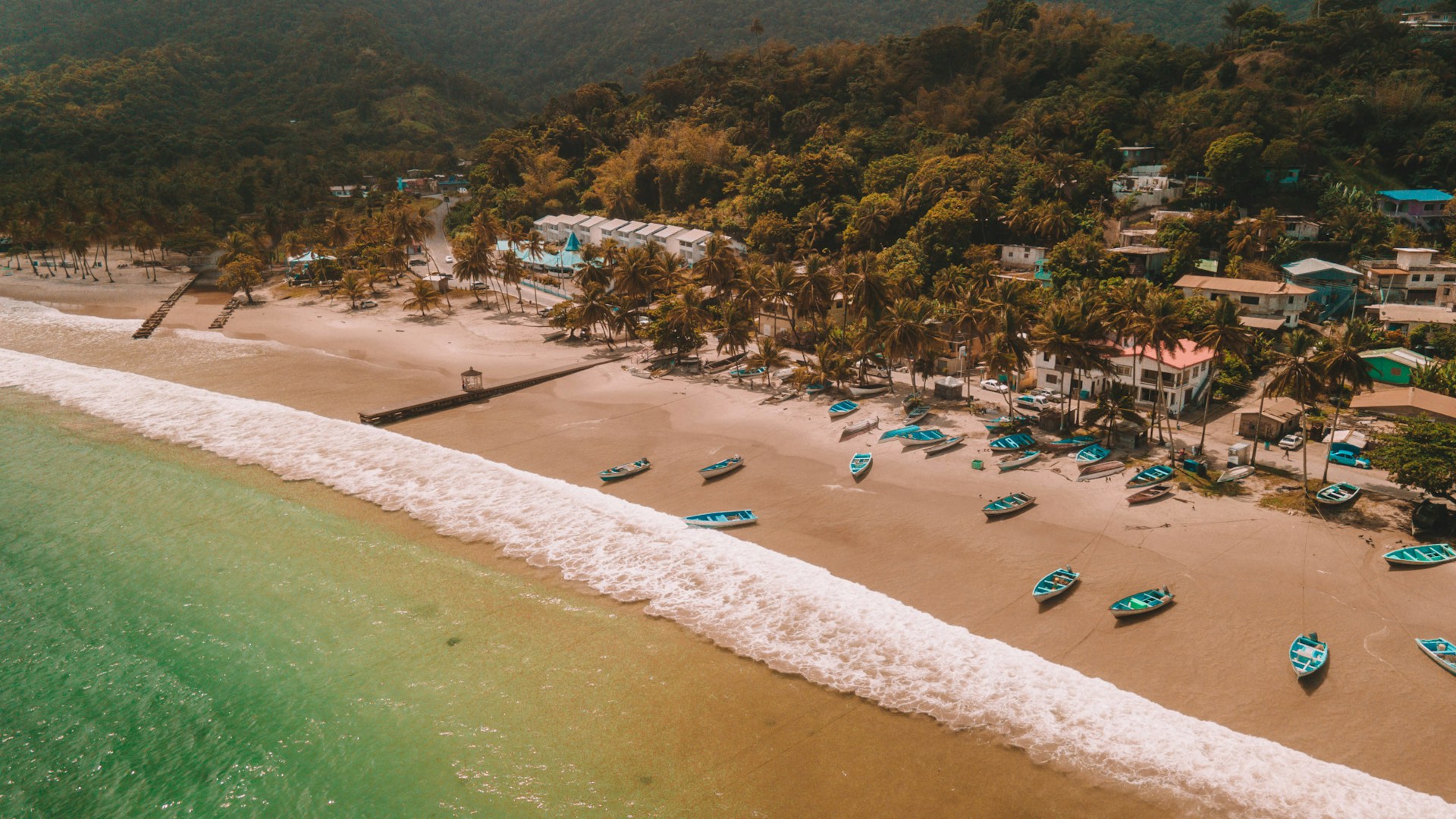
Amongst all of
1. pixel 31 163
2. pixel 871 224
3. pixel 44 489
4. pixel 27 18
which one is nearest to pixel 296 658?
pixel 44 489

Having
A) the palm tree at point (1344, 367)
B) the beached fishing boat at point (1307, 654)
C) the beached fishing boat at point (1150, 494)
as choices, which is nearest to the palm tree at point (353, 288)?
the beached fishing boat at point (1150, 494)

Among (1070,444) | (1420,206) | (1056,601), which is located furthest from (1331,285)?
(1056,601)

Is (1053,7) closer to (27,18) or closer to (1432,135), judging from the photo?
(1432,135)

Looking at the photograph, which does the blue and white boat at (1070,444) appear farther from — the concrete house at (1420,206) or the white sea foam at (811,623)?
the concrete house at (1420,206)

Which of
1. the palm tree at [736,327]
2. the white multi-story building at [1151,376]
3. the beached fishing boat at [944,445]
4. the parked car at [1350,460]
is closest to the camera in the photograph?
the parked car at [1350,460]

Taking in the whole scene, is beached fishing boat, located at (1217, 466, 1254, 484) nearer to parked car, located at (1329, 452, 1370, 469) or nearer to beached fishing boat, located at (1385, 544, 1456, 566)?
parked car, located at (1329, 452, 1370, 469)

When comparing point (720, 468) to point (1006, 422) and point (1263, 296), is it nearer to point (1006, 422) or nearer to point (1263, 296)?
point (1006, 422)

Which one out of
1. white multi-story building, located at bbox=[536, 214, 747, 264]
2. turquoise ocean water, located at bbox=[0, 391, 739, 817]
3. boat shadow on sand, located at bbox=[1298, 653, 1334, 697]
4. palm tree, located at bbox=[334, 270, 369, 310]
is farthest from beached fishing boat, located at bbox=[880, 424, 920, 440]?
palm tree, located at bbox=[334, 270, 369, 310]
